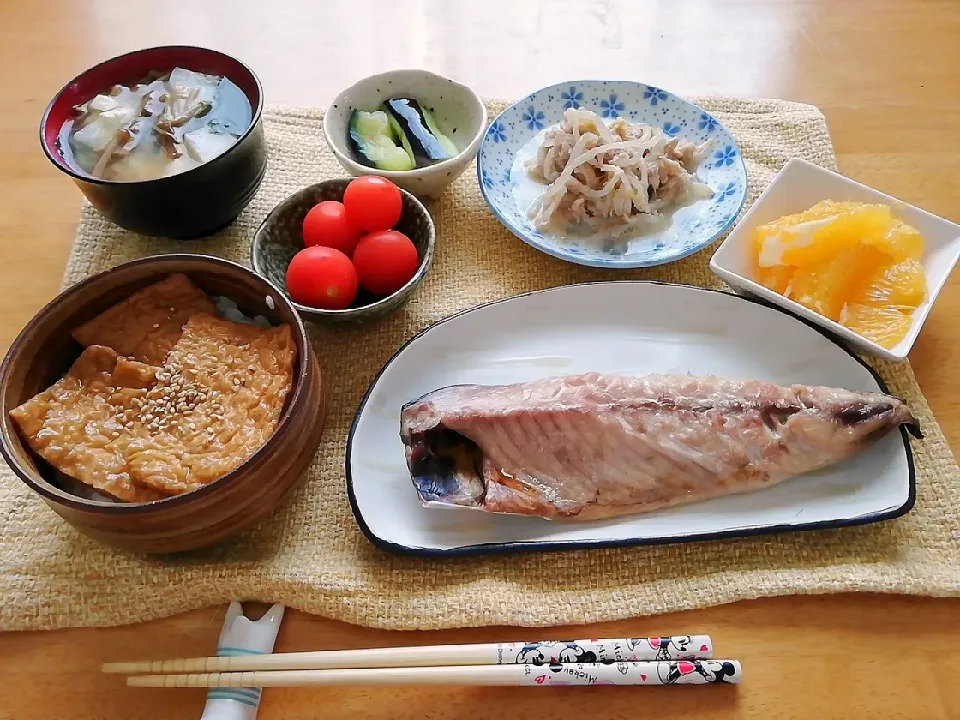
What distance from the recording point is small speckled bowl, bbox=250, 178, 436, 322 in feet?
4.54

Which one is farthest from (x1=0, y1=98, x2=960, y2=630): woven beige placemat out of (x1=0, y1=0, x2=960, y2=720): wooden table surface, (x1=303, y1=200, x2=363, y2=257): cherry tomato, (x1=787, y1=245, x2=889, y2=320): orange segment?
(x1=303, y1=200, x2=363, y2=257): cherry tomato

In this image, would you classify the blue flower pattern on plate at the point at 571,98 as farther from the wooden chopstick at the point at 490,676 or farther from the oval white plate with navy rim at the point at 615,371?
the wooden chopstick at the point at 490,676

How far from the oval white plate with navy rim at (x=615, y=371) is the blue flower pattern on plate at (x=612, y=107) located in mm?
548

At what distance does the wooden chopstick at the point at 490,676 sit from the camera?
3.34 feet

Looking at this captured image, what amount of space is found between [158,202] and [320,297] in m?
0.36

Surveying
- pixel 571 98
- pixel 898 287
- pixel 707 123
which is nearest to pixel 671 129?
pixel 707 123

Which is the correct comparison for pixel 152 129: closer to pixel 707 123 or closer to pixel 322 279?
pixel 322 279

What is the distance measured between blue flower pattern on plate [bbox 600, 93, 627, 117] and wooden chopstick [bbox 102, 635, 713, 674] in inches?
47.4

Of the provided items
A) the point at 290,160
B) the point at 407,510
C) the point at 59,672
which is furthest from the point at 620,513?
the point at 290,160

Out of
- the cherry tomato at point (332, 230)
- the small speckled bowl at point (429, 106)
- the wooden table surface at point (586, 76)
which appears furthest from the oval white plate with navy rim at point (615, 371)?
the small speckled bowl at point (429, 106)

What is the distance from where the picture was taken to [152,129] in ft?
4.85

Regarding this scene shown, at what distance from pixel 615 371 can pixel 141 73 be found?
44.1 inches

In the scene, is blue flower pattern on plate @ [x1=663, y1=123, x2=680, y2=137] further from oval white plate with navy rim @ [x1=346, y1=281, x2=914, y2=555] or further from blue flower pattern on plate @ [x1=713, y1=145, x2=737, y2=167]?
oval white plate with navy rim @ [x1=346, y1=281, x2=914, y2=555]

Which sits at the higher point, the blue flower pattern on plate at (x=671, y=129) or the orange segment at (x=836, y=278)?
the blue flower pattern on plate at (x=671, y=129)
